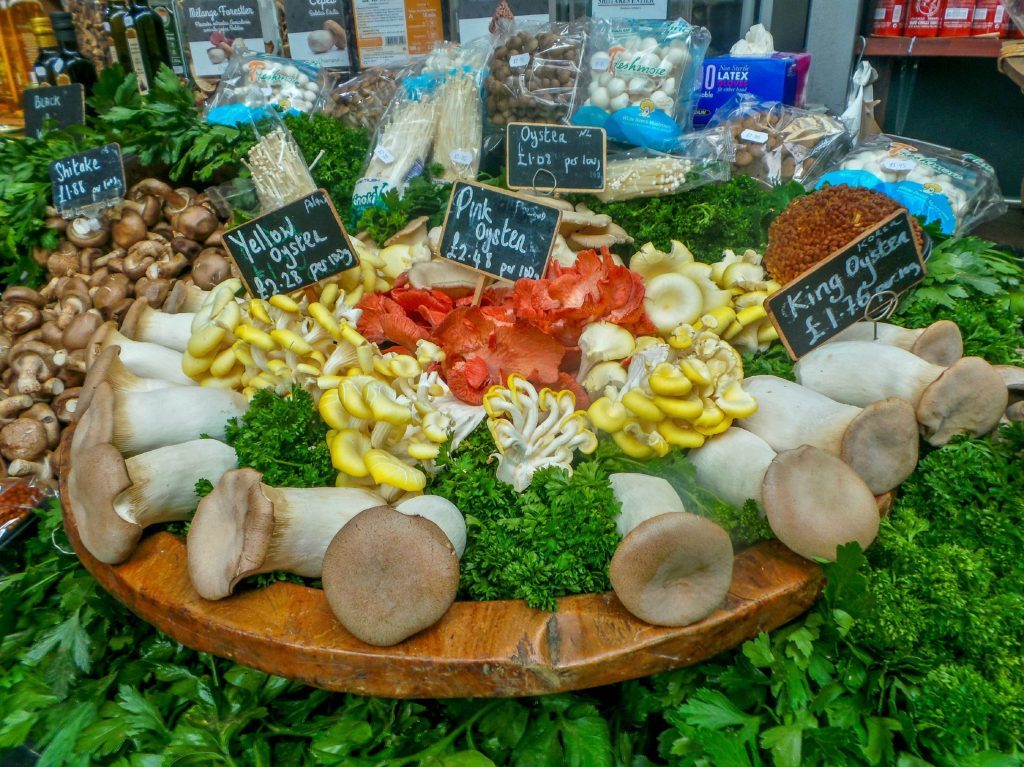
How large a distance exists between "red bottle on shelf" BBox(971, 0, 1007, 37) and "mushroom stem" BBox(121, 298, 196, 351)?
417 cm

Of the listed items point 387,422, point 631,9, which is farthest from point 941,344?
point 631,9

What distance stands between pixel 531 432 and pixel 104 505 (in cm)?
93

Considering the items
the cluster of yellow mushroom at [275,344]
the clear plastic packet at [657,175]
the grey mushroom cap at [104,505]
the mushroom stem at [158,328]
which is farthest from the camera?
the clear plastic packet at [657,175]

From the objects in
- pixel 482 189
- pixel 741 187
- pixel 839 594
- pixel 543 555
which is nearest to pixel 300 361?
pixel 482 189

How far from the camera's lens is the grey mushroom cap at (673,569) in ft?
4.21

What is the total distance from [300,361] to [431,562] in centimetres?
78

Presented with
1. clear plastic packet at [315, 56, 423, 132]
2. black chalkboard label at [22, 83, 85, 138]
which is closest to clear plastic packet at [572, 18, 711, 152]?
clear plastic packet at [315, 56, 423, 132]

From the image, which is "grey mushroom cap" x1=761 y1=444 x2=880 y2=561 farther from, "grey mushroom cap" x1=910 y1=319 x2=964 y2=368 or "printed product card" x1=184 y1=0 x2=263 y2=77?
"printed product card" x1=184 y1=0 x2=263 y2=77

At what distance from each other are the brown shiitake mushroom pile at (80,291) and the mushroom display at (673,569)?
1.81 meters

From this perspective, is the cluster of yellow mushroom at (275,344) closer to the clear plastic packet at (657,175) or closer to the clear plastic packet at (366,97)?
the clear plastic packet at (657,175)

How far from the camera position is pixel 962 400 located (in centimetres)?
158

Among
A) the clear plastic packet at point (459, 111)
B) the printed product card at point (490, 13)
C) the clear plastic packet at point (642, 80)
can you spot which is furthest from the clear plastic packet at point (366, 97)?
the clear plastic packet at point (642, 80)

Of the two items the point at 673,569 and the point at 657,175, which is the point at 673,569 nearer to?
the point at 673,569

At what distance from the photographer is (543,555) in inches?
56.6
